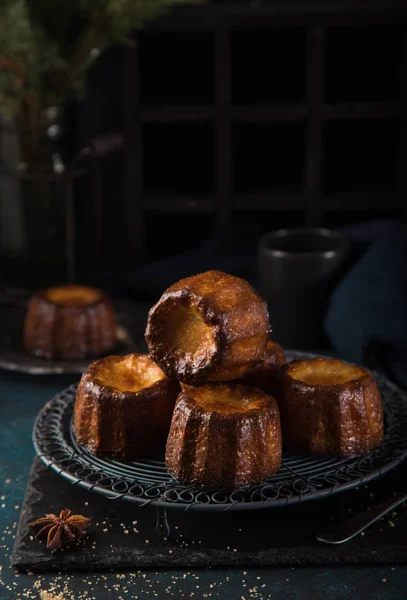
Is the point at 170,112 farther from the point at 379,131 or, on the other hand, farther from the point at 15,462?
the point at 15,462

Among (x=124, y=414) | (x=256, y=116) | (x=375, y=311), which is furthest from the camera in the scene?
(x=256, y=116)

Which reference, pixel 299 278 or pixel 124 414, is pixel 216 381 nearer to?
pixel 124 414

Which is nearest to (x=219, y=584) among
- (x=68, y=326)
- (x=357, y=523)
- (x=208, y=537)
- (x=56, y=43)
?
(x=208, y=537)

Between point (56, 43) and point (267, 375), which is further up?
point (56, 43)

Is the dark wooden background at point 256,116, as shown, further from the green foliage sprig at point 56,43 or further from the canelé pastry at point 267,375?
the canelé pastry at point 267,375

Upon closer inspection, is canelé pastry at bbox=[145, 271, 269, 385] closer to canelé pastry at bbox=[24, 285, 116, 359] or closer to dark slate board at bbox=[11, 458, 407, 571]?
dark slate board at bbox=[11, 458, 407, 571]

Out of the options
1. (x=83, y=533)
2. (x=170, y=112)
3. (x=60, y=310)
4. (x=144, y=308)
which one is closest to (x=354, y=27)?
(x=170, y=112)

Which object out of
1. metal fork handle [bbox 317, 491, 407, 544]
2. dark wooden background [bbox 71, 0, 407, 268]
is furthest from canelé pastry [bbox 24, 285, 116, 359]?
dark wooden background [bbox 71, 0, 407, 268]

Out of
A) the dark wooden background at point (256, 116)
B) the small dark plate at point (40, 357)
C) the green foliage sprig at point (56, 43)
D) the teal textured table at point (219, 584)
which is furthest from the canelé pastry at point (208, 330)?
the dark wooden background at point (256, 116)
